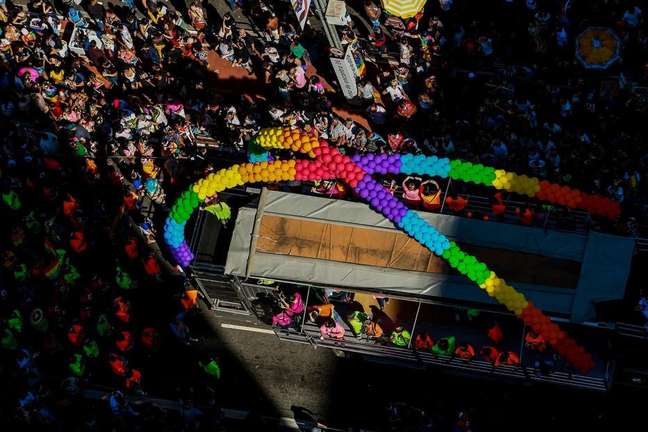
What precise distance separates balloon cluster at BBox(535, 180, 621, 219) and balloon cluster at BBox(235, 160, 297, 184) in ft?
17.4

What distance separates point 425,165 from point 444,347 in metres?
3.99

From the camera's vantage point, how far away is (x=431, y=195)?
61.4 ft

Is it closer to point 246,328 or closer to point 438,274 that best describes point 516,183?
Result: point 438,274

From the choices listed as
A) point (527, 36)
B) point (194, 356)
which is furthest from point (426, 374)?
point (527, 36)

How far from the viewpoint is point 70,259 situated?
22328 mm

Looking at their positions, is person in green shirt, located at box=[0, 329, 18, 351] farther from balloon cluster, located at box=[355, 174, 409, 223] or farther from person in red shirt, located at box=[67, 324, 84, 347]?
balloon cluster, located at box=[355, 174, 409, 223]

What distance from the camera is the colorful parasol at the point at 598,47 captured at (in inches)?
797

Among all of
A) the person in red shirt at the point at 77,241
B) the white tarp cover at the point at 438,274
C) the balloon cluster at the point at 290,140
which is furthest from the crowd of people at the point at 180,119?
the balloon cluster at the point at 290,140

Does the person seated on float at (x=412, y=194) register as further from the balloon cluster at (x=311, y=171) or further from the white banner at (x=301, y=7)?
the white banner at (x=301, y=7)

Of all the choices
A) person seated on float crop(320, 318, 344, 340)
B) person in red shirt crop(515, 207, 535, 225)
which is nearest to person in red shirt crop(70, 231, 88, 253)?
person seated on float crop(320, 318, 344, 340)

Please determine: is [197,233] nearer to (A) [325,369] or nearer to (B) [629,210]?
(A) [325,369]

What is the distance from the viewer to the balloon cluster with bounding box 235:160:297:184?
19.0m

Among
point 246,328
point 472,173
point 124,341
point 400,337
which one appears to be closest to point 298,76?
point 472,173

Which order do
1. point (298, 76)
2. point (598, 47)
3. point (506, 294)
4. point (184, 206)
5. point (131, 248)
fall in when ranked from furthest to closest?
1. point (131, 248)
2. point (298, 76)
3. point (598, 47)
4. point (184, 206)
5. point (506, 294)
